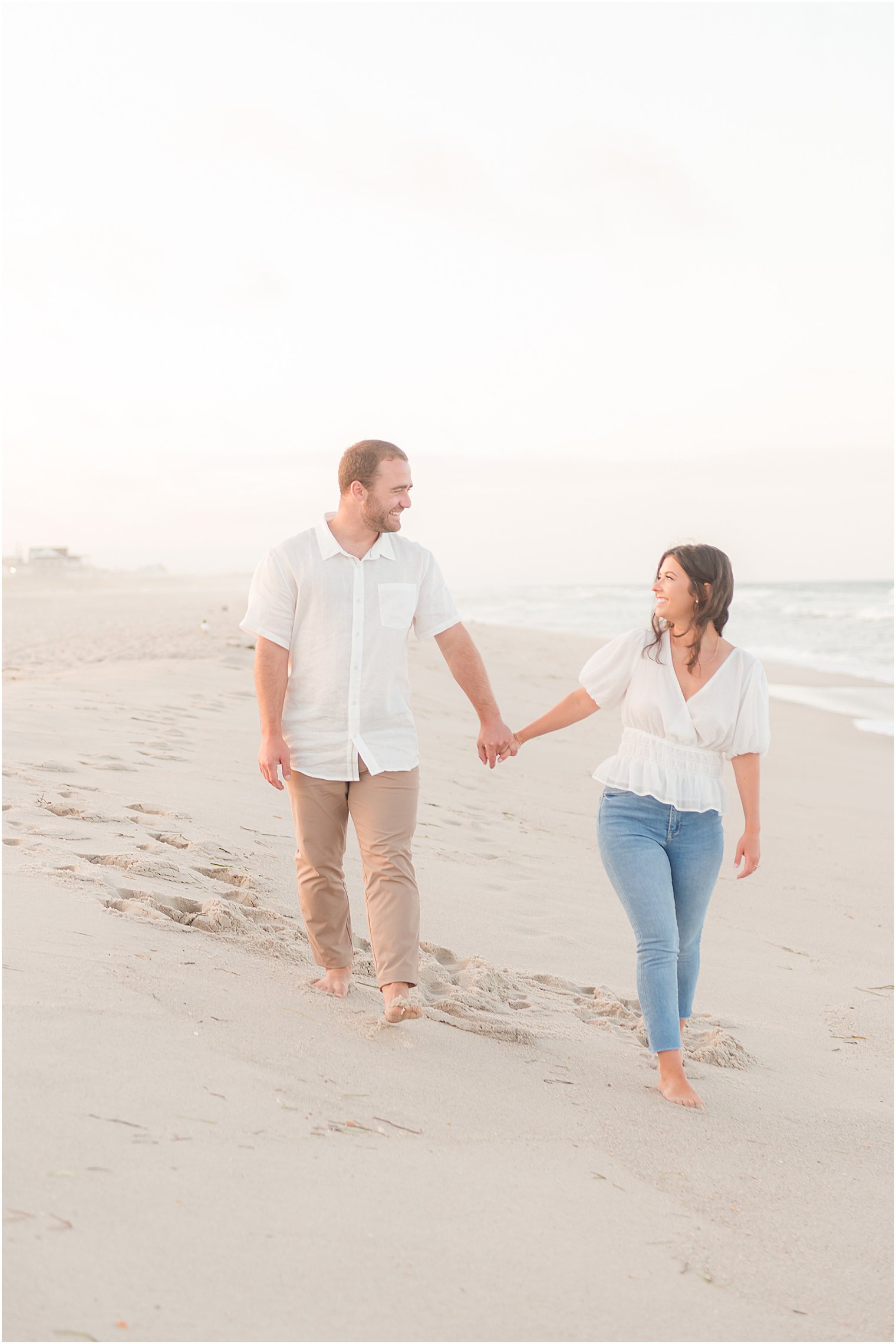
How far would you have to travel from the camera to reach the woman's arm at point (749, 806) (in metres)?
3.66

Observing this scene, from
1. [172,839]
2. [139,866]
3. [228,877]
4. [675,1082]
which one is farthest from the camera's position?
[172,839]

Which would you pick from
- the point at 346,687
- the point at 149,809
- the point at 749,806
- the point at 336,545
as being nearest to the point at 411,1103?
the point at 346,687

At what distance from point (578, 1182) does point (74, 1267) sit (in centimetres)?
134

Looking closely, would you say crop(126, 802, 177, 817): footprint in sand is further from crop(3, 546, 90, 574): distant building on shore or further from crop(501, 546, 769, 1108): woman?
crop(3, 546, 90, 574): distant building on shore

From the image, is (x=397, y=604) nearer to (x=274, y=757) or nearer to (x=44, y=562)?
(x=274, y=757)

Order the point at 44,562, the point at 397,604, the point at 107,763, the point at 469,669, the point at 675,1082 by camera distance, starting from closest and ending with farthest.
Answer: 1. the point at 675,1082
2. the point at 397,604
3. the point at 469,669
4. the point at 107,763
5. the point at 44,562

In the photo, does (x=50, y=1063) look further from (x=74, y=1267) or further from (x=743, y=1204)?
(x=743, y=1204)

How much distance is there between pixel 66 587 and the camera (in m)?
45.0

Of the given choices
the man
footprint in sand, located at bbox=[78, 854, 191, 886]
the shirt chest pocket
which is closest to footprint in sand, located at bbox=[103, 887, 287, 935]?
footprint in sand, located at bbox=[78, 854, 191, 886]

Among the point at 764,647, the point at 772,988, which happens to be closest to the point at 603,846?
the point at 772,988

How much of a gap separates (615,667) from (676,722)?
28 centimetres

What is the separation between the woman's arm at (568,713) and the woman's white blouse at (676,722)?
0.24 ft

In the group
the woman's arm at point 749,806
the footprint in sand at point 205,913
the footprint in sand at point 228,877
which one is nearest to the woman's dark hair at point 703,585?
the woman's arm at point 749,806

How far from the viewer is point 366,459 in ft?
12.3
